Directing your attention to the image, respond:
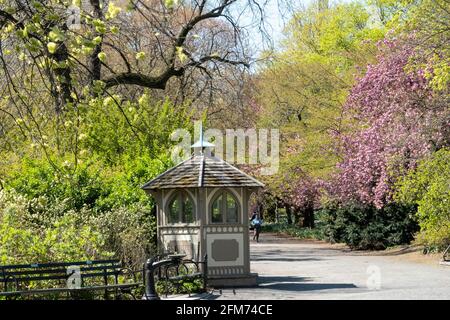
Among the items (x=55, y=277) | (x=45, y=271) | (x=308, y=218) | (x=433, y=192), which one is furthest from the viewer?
(x=308, y=218)

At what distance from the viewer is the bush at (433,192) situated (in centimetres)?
2655

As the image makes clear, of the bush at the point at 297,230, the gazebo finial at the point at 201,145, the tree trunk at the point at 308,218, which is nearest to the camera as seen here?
the gazebo finial at the point at 201,145

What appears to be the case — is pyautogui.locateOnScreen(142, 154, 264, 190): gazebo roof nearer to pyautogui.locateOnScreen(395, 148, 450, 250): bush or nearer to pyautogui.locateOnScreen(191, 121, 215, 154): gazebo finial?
pyautogui.locateOnScreen(191, 121, 215, 154): gazebo finial

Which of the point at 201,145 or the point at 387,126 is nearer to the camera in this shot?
the point at 201,145

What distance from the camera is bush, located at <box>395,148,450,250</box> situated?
2655cm

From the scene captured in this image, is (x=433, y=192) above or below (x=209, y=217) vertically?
above

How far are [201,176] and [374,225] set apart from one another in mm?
18001

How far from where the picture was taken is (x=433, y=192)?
86.9ft

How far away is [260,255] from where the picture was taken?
36531mm

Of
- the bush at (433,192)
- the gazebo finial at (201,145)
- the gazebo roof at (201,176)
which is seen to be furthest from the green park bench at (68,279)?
the bush at (433,192)

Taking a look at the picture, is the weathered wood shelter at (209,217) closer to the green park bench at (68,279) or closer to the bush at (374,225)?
the green park bench at (68,279)

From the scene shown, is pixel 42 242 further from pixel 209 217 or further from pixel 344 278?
pixel 344 278

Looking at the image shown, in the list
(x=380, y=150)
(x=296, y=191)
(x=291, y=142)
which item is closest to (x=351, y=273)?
(x=380, y=150)

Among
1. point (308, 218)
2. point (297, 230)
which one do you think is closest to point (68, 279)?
point (297, 230)
